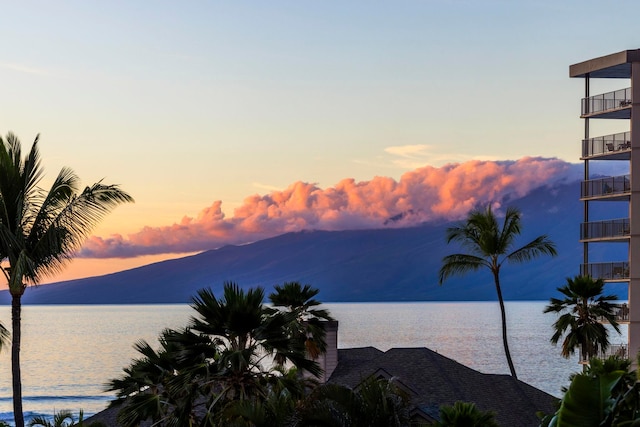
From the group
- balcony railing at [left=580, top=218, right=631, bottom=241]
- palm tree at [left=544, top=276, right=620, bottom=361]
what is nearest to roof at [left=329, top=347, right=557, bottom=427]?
palm tree at [left=544, top=276, right=620, bottom=361]

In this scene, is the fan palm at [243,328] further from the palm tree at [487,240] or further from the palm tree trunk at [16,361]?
the palm tree at [487,240]

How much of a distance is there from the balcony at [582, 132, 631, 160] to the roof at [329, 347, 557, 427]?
52.5 feet

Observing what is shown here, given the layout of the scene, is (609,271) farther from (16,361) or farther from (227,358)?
(16,361)

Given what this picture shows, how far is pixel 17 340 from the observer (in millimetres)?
32062

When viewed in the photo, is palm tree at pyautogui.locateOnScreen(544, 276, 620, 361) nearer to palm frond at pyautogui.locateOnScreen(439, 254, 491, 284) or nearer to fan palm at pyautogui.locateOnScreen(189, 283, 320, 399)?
palm frond at pyautogui.locateOnScreen(439, 254, 491, 284)

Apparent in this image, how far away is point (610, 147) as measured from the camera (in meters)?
65.9

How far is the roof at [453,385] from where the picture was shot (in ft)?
168

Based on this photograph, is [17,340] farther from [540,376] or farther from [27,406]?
[540,376]

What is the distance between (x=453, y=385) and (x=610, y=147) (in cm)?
1972

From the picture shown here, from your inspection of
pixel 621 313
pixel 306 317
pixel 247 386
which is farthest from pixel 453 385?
pixel 247 386

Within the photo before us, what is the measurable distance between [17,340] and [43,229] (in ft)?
11.2

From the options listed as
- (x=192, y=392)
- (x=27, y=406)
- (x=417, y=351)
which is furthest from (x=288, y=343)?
(x=27, y=406)

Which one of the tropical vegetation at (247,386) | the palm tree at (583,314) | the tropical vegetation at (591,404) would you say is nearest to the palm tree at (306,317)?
the palm tree at (583,314)

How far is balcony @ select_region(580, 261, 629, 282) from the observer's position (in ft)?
216
